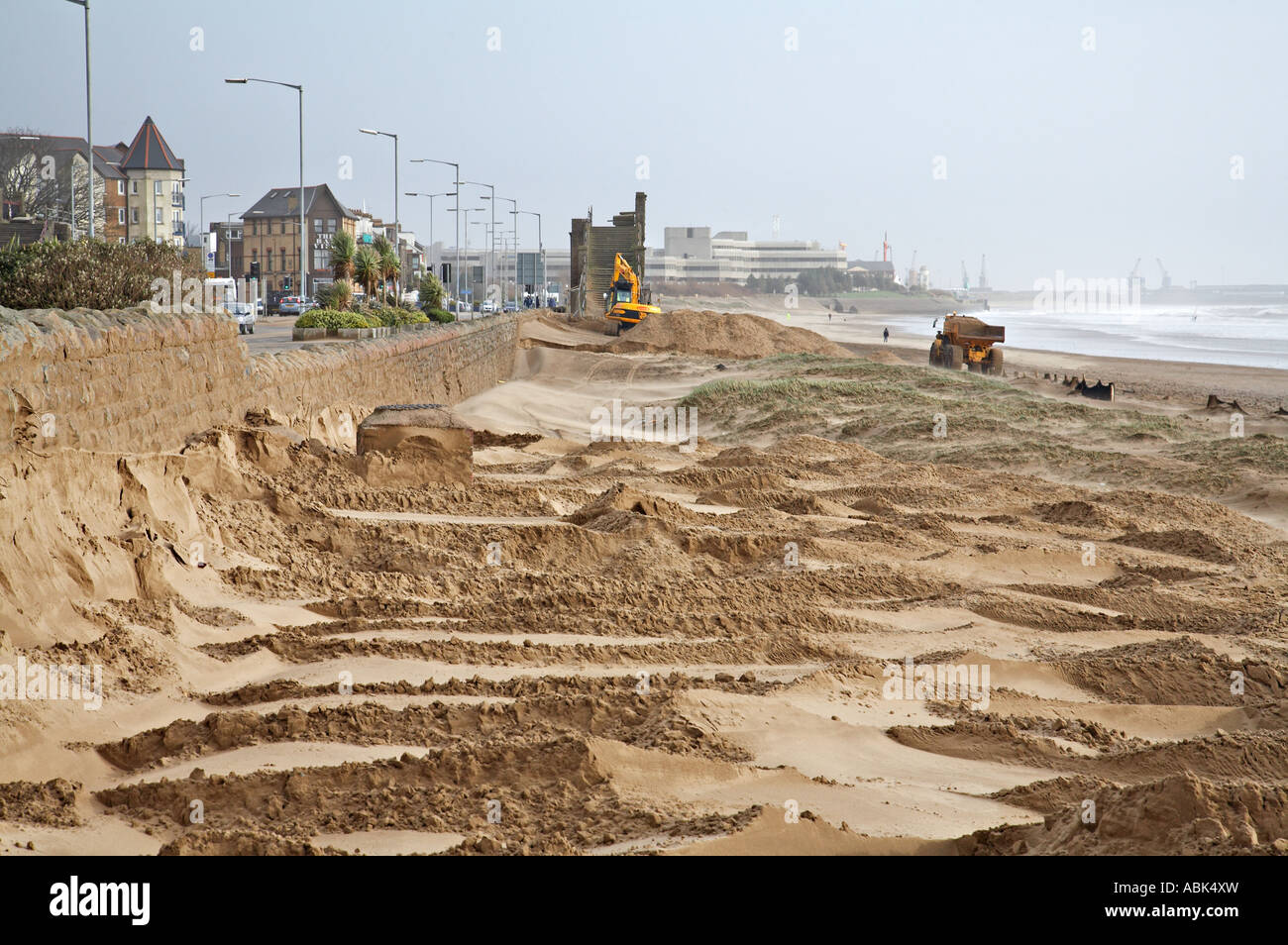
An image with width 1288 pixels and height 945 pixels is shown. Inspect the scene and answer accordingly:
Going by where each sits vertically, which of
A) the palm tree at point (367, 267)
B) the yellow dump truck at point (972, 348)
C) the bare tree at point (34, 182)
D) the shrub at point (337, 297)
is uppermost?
the bare tree at point (34, 182)

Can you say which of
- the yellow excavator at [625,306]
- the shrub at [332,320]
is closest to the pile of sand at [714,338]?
the yellow excavator at [625,306]

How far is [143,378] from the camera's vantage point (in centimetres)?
1015

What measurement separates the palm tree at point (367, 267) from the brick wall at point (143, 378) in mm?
31531

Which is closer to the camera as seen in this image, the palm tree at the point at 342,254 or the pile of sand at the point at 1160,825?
the pile of sand at the point at 1160,825

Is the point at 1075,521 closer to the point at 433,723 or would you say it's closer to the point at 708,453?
the point at 708,453

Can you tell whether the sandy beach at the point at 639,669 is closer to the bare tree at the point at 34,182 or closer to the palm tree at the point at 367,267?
the palm tree at the point at 367,267

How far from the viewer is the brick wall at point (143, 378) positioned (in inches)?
324

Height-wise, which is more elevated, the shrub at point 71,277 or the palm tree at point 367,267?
the palm tree at point 367,267

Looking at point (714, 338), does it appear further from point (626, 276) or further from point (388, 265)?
point (388, 265)

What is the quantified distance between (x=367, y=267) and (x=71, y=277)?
105 ft

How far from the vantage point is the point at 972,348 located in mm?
42031

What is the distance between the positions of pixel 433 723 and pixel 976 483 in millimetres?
13212

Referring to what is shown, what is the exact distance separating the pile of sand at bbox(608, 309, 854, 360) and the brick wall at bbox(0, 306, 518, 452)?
31.3 meters

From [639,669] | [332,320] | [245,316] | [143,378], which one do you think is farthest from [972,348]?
[639,669]
